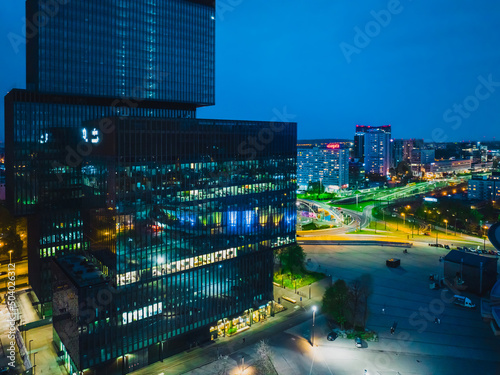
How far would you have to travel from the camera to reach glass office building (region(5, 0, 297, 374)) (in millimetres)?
37625

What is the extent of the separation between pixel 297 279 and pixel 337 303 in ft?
53.3

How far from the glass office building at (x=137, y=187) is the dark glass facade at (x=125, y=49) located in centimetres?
18

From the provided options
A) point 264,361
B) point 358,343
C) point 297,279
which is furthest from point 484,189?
point 264,361

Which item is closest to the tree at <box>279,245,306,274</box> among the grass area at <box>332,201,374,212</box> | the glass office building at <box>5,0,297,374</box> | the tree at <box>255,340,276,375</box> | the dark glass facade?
the glass office building at <box>5,0,297,374</box>

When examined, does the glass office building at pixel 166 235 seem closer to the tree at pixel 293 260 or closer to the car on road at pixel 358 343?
the tree at pixel 293 260

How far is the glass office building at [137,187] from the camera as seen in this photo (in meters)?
37.6

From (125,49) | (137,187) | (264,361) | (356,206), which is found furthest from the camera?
(356,206)

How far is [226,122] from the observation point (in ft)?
149

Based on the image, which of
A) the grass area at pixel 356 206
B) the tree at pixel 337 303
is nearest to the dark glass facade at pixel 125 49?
the tree at pixel 337 303

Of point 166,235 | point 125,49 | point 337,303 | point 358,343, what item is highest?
point 125,49

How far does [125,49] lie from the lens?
60969 mm

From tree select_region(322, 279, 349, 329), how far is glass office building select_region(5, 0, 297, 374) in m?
8.28

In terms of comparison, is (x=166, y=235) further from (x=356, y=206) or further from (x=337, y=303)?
(x=356, y=206)

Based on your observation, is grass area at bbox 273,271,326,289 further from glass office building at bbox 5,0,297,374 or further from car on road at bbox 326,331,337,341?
car on road at bbox 326,331,337,341
